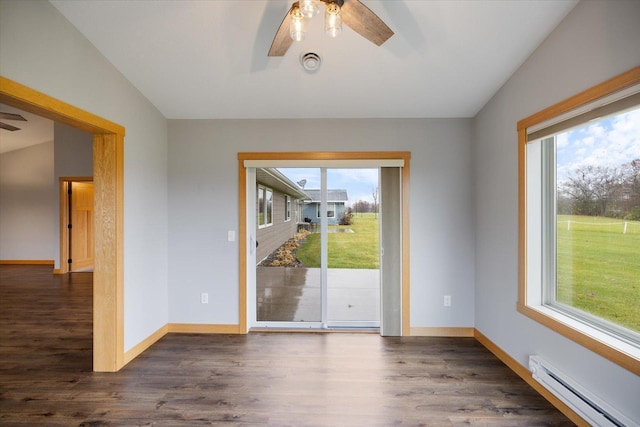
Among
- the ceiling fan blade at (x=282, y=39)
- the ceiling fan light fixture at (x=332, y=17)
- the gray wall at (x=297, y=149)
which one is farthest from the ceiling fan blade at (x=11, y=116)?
the ceiling fan light fixture at (x=332, y=17)

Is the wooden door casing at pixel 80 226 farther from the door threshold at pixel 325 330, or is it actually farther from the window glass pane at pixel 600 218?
the window glass pane at pixel 600 218

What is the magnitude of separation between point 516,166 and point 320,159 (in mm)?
1949

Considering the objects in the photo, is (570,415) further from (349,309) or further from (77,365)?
(77,365)

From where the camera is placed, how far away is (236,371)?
2.48 m

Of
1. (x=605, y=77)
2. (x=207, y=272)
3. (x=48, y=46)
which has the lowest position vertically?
(x=207, y=272)

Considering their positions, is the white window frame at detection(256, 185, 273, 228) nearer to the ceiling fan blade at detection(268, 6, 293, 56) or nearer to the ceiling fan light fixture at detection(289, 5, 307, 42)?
the ceiling fan blade at detection(268, 6, 293, 56)

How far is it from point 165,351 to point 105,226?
4.58 ft

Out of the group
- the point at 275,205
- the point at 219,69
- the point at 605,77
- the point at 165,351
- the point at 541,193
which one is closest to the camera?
the point at 605,77

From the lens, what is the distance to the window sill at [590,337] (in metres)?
1.57

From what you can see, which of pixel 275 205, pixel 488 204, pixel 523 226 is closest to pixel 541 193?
pixel 523 226

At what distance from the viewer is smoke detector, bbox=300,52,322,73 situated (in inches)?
93.7

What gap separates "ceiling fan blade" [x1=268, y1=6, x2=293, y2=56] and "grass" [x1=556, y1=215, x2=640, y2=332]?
7.92 ft

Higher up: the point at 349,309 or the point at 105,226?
the point at 105,226

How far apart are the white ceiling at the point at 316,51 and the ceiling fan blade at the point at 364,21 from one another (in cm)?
45
